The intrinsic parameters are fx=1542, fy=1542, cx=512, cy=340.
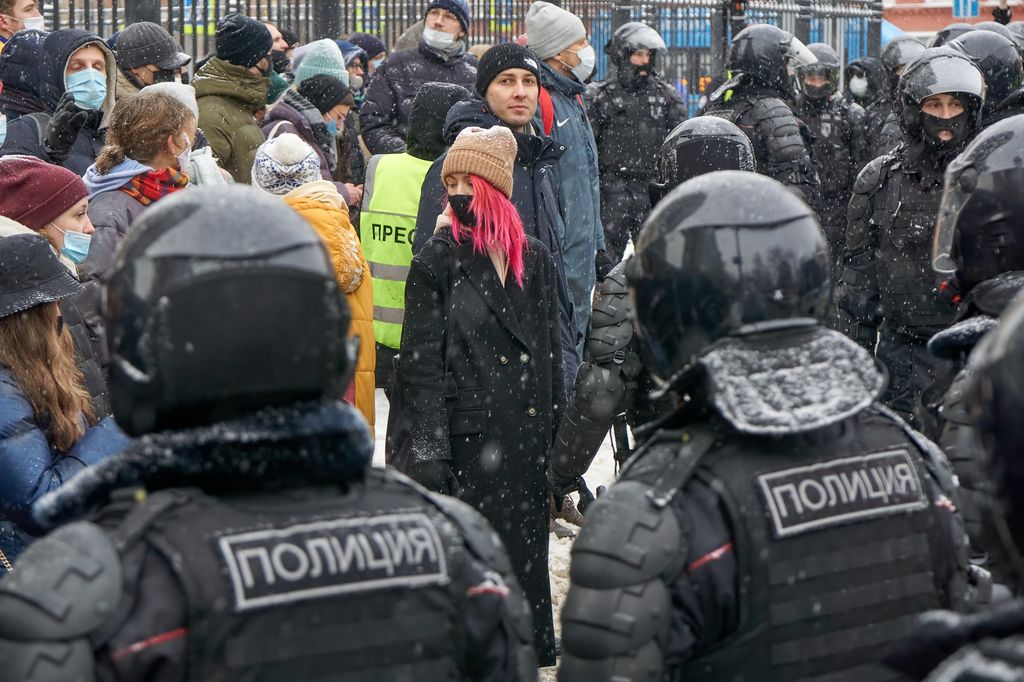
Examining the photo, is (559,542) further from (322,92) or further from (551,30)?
(322,92)

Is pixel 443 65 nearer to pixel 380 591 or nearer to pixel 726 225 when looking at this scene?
pixel 726 225

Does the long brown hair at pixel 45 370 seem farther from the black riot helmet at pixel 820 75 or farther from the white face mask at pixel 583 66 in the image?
the black riot helmet at pixel 820 75

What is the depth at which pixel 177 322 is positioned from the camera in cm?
218

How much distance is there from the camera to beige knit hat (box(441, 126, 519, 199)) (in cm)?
522

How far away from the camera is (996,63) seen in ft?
28.1

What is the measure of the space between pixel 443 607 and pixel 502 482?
9.57ft

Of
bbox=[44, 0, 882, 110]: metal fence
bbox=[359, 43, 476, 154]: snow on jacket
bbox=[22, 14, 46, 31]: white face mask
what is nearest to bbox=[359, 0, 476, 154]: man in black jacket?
bbox=[359, 43, 476, 154]: snow on jacket

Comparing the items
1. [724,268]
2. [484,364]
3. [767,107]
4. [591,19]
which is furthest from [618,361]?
[591,19]

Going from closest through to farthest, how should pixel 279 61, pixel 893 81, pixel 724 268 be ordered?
pixel 724 268 < pixel 279 61 < pixel 893 81

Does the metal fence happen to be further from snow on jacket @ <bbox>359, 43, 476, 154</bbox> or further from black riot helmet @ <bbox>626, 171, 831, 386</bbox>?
black riot helmet @ <bbox>626, 171, 831, 386</bbox>

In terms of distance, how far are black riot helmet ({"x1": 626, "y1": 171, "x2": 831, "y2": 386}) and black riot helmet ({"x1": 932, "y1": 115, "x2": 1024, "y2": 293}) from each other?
1240mm

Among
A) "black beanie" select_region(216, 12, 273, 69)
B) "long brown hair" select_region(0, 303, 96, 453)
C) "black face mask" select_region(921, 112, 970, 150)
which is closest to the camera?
"long brown hair" select_region(0, 303, 96, 453)

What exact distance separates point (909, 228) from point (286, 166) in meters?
2.75

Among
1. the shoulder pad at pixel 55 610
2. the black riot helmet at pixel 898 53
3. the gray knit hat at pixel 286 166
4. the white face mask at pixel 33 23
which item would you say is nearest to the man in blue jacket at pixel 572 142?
the gray knit hat at pixel 286 166
